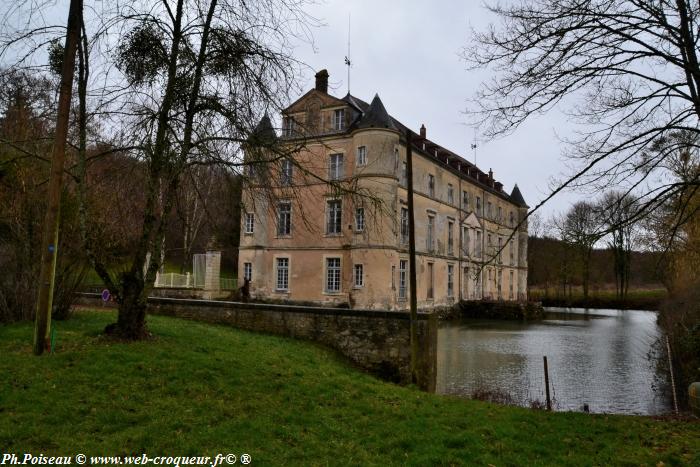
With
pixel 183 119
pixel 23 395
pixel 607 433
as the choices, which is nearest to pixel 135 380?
pixel 23 395

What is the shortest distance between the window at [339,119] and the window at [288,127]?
19.6 meters

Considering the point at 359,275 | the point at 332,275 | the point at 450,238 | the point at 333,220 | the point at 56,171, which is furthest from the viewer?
the point at 450,238

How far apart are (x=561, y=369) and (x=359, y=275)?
1280 centimetres

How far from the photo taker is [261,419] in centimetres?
606

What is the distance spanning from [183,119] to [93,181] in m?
2.38

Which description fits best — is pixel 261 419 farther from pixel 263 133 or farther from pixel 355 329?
pixel 355 329

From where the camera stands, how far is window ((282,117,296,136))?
27.1 feet

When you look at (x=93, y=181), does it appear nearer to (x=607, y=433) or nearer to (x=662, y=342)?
(x=607, y=433)

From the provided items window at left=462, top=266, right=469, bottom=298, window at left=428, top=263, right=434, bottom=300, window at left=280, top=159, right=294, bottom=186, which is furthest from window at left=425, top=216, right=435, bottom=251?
window at left=280, top=159, right=294, bottom=186

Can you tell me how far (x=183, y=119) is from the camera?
333 inches

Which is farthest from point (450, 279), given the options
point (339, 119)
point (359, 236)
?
point (339, 119)

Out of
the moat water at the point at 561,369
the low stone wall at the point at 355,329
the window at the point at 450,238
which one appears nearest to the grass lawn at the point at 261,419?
the low stone wall at the point at 355,329

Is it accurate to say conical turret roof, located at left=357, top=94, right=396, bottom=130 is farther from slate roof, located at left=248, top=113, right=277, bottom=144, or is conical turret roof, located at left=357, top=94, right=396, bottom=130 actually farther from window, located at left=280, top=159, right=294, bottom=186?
slate roof, located at left=248, top=113, right=277, bottom=144

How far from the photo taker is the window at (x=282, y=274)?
92.3ft
